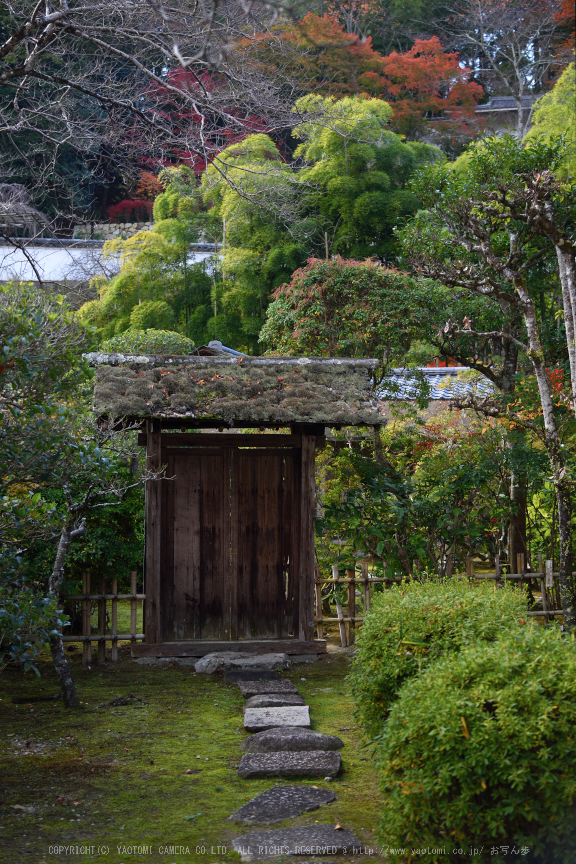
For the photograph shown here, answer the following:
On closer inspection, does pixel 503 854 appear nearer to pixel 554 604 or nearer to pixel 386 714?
pixel 386 714

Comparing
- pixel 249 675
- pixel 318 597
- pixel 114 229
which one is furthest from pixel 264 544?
pixel 114 229

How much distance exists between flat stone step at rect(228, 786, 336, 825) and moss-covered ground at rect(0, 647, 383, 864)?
0.07m

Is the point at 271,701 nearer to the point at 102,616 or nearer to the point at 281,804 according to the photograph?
the point at 281,804

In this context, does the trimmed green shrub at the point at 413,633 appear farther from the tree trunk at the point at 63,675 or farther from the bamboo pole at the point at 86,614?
the bamboo pole at the point at 86,614

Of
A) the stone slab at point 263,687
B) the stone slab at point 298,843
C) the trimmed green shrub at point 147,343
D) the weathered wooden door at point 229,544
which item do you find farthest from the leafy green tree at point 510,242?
the trimmed green shrub at point 147,343

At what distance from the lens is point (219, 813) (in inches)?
174

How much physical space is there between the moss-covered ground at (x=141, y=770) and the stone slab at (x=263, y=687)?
0.35ft

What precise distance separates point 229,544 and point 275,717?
2610mm

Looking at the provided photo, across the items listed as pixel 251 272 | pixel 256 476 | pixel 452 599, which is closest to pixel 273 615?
pixel 256 476

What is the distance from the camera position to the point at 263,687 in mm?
6977

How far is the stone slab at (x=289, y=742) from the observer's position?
214 inches

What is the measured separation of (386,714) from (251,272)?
49.1 ft

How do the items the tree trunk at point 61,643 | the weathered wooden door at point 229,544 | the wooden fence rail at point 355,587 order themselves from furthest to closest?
the wooden fence rail at point 355,587
the weathered wooden door at point 229,544
the tree trunk at point 61,643

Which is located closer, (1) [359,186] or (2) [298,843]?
(2) [298,843]
